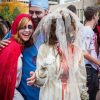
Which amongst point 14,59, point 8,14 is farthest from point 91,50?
point 8,14

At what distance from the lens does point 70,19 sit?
3.72 meters

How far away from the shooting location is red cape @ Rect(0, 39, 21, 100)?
414cm

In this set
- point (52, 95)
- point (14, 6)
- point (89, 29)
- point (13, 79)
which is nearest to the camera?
point (52, 95)

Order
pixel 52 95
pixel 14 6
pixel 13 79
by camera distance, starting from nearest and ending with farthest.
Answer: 1. pixel 52 95
2. pixel 13 79
3. pixel 14 6

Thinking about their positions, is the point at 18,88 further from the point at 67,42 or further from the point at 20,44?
the point at 67,42

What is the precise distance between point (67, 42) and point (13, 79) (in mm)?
812

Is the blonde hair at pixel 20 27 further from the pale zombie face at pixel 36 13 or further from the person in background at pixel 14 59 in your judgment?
the pale zombie face at pixel 36 13

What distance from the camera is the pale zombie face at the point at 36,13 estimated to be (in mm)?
4703

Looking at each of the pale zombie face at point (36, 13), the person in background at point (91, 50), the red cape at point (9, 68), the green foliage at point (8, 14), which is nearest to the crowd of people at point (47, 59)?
the red cape at point (9, 68)

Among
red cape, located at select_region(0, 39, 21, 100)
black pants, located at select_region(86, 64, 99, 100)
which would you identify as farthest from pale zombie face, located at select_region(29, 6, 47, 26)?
black pants, located at select_region(86, 64, 99, 100)

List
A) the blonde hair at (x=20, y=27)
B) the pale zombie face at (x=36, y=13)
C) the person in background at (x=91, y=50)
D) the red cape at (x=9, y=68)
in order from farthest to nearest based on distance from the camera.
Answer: the person in background at (x=91, y=50) < the pale zombie face at (x=36, y=13) < the blonde hair at (x=20, y=27) < the red cape at (x=9, y=68)

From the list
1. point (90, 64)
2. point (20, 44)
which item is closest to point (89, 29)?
point (90, 64)

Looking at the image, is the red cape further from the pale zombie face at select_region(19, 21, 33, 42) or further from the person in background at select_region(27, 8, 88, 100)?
the person in background at select_region(27, 8, 88, 100)

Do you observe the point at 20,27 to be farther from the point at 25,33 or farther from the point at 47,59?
the point at 47,59
